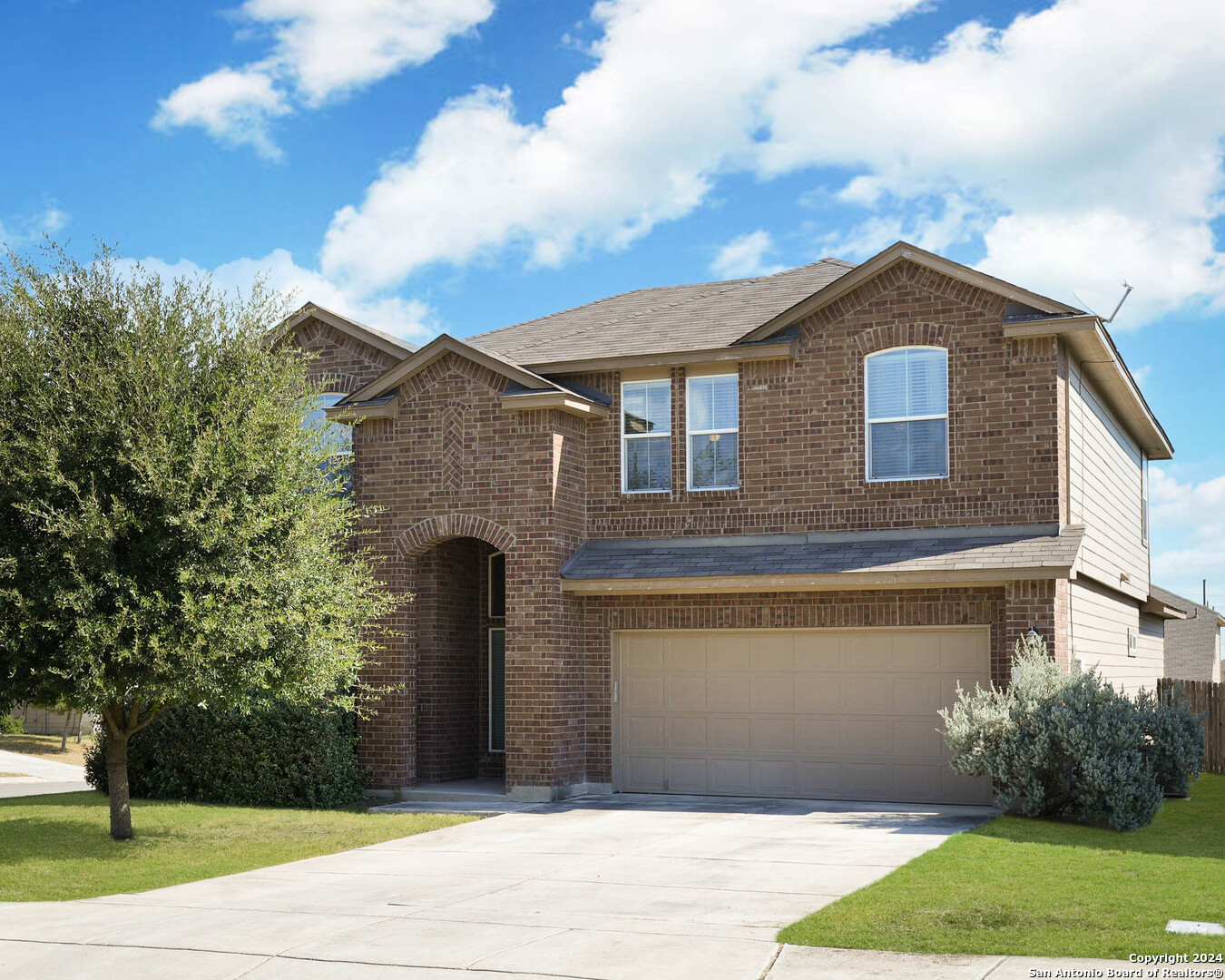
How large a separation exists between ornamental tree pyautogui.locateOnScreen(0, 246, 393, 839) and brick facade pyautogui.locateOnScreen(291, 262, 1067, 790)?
386 centimetres

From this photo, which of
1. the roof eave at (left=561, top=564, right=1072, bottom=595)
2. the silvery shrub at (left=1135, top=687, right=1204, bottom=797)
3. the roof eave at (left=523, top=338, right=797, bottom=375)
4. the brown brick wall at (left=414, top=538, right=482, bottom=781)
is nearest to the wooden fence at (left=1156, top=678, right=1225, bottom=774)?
the silvery shrub at (left=1135, top=687, right=1204, bottom=797)

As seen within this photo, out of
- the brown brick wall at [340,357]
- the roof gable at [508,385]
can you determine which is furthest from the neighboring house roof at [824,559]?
the brown brick wall at [340,357]

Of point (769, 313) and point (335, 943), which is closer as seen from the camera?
point (335, 943)

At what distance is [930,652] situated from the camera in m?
16.9

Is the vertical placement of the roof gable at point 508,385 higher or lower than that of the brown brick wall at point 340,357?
lower

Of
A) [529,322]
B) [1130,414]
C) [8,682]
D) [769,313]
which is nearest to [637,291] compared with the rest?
[529,322]

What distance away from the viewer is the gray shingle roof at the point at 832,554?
15922 millimetres

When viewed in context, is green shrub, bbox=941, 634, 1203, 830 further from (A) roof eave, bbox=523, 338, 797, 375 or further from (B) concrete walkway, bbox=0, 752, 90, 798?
(B) concrete walkway, bbox=0, 752, 90, 798

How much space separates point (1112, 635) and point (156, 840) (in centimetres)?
1454

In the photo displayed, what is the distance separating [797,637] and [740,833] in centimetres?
402

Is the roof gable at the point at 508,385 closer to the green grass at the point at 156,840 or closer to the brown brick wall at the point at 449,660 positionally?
the brown brick wall at the point at 449,660

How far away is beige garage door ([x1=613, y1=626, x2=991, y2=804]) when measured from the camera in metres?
16.9

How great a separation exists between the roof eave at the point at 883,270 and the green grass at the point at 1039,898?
681 centimetres

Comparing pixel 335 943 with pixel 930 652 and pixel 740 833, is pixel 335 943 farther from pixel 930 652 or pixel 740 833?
pixel 930 652
